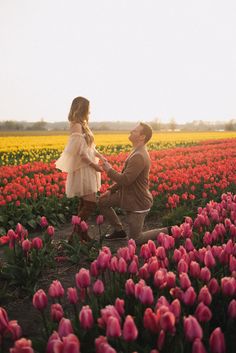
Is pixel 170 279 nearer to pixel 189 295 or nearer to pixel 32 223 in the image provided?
pixel 189 295

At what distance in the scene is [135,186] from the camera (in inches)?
205

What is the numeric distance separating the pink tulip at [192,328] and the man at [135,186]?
10.2ft

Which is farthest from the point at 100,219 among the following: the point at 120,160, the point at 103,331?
the point at 120,160

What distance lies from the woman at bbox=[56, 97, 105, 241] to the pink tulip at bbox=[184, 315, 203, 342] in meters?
3.28

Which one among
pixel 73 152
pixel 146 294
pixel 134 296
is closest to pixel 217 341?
pixel 146 294

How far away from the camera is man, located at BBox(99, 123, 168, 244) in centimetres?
503

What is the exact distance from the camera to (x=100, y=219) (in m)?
4.74

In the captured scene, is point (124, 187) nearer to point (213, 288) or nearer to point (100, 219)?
point (100, 219)

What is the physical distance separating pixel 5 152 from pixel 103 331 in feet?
69.7

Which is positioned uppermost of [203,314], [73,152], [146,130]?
[146,130]

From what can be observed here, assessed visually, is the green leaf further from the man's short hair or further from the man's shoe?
the man's short hair

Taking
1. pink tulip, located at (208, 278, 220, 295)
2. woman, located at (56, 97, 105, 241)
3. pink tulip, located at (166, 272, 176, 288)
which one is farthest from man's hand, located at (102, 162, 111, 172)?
pink tulip, located at (208, 278, 220, 295)

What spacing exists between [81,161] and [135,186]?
0.84 metres

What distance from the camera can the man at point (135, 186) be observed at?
5.03m
